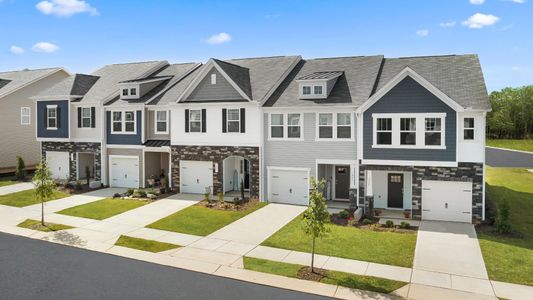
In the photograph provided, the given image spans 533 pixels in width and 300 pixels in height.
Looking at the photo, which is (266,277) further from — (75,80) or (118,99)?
(75,80)

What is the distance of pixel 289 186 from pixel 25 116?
28.9m

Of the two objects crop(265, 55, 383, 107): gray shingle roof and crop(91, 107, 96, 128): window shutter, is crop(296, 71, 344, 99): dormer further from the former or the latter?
crop(91, 107, 96, 128): window shutter

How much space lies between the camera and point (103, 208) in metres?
23.4

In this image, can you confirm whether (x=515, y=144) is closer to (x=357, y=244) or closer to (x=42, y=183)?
(x=357, y=244)

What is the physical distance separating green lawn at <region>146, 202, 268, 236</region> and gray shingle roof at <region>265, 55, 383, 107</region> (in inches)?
284

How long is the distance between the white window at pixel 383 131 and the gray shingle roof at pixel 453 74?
3.48 metres

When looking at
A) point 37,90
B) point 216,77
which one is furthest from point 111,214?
→ point 37,90

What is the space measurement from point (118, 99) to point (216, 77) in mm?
9422

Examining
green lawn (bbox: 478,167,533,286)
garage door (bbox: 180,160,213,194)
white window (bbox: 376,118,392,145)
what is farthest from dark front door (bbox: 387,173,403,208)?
garage door (bbox: 180,160,213,194)

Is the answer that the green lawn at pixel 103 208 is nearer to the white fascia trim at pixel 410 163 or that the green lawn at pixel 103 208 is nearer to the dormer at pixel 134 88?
the dormer at pixel 134 88

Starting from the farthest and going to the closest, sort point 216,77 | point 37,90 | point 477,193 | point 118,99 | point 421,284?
point 37,90 → point 118,99 → point 216,77 → point 477,193 → point 421,284

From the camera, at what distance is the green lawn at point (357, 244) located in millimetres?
15375

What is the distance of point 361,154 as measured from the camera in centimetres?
2231

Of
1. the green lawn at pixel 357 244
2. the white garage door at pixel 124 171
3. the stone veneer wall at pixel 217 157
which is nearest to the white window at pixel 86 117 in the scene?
the white garage door at pixel 124 171
